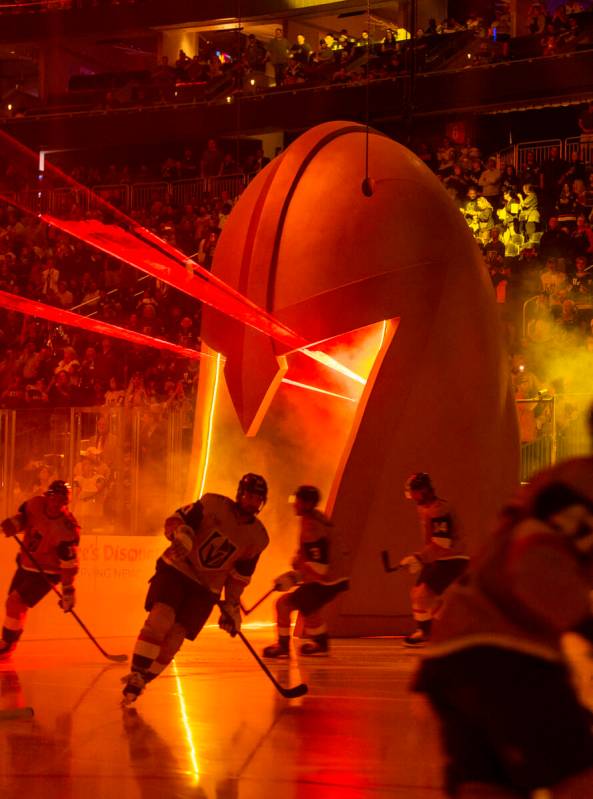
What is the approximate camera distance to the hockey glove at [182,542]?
8391 millimetres

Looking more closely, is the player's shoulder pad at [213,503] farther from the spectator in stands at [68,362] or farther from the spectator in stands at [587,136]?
the spectator in stands at [587,136]

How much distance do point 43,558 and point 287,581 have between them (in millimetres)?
2126

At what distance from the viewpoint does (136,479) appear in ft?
50.3

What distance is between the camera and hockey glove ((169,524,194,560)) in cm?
839

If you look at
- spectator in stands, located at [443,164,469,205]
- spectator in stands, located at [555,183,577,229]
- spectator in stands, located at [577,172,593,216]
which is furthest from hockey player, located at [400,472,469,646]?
spectator in stands, located at [443,164,469,205]

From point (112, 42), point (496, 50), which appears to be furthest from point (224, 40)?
point (496, 50)

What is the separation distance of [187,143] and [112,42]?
4.85 metres

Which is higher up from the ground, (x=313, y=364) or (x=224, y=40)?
(x=224, y=40)

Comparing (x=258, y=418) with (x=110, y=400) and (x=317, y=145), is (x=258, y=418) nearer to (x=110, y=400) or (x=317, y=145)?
(x=317, y=145)

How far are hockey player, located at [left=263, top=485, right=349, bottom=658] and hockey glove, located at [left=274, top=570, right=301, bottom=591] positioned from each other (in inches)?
8.2

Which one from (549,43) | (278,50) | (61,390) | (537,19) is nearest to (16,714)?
(61,390)

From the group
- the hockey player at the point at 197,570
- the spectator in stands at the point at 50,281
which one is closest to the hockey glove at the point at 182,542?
the hockey player at the point at 197,570

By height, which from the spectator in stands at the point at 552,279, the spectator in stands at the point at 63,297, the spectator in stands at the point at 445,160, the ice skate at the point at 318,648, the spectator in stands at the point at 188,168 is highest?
the spectator in stands at the point at 188,168

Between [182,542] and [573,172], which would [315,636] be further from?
[573,172]
